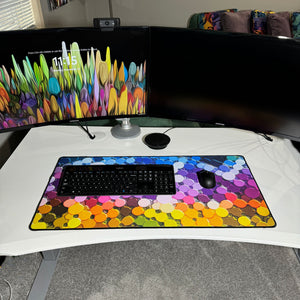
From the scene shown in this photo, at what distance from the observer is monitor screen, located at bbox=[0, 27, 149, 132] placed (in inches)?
42.3

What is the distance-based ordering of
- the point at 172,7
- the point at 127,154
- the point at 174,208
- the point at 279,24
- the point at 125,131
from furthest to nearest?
1. the point at 172,7
2. the point at 279,24
3. the point at 125,131
4. the point at 127,154
5. the point at 174,208

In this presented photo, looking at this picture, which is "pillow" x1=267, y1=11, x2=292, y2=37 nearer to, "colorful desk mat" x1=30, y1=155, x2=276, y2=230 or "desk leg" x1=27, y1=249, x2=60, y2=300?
"colorful desk mat" x1=30, y1=155, x2=276, y2=230

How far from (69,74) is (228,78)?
24.9 inches

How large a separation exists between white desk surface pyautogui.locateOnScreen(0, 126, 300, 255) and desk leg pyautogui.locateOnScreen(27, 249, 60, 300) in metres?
0.67

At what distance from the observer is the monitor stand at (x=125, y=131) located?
137cm

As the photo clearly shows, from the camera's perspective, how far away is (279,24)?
2793 mm

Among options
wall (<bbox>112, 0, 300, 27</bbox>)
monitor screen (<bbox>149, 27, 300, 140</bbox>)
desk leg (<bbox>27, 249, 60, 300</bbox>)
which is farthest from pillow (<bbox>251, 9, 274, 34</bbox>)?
desk leg (<bbox>27, 249, 60, 300</bbox>)

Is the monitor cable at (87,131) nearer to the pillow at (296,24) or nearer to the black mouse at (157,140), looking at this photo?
the black mouse at (157,140)

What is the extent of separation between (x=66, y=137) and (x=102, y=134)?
0.17 meters

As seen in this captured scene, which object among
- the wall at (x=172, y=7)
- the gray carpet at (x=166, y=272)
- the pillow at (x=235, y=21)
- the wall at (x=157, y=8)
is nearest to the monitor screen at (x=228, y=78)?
the gray carpet at (x=166, y=272)

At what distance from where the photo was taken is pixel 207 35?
108 centimetres

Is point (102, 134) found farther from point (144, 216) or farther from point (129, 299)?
point (129, 299)

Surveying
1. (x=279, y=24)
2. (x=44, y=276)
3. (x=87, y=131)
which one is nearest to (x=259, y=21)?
(x=279, y=24)

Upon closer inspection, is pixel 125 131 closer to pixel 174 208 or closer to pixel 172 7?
pixel 174 208
